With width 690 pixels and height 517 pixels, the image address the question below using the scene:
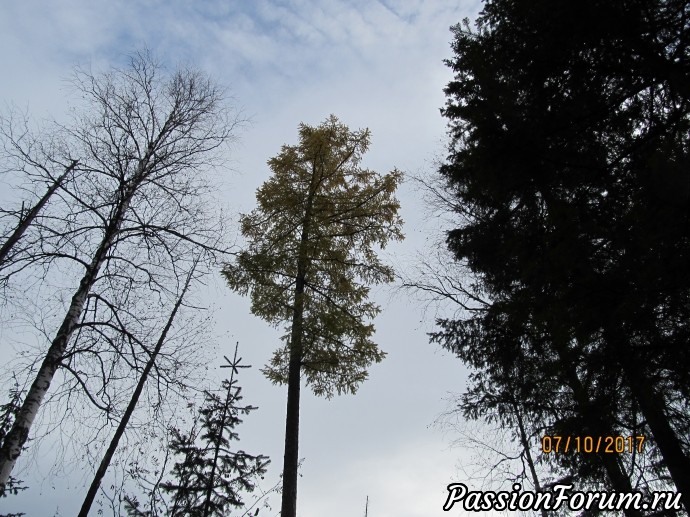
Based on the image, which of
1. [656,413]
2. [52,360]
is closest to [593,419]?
[656,413]

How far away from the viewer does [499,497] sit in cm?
675

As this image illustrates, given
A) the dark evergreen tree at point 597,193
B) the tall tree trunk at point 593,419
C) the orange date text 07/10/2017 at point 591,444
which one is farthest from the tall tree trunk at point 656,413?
the tall tree trunk at point 593,419

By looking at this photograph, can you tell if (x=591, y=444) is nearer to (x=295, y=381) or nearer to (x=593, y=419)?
(x=593, y=419)

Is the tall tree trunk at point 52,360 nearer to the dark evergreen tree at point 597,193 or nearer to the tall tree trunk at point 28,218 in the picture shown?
the tall tree trunk at point 28,218

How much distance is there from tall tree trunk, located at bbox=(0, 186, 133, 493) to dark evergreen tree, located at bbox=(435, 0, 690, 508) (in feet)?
Result: 14.8

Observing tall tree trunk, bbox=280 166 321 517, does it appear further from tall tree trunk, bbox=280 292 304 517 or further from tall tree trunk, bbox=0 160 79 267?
tall tree trunk, bbox=0 160 79 267

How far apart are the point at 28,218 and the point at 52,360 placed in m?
1.75

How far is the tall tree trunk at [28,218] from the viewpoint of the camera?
14.6 feet

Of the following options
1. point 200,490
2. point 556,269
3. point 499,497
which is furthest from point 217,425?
point 556,269

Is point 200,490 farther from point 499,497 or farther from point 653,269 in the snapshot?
point 653,269

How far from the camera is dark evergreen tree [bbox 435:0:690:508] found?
3.36 metres

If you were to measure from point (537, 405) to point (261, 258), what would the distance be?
5.65 metres

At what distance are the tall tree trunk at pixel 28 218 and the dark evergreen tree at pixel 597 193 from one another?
492 centimetres

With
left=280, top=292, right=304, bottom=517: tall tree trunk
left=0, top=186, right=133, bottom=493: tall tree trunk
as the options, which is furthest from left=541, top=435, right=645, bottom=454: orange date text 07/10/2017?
left=0, top=186, right=133, bottom=493: tall tree trunk
